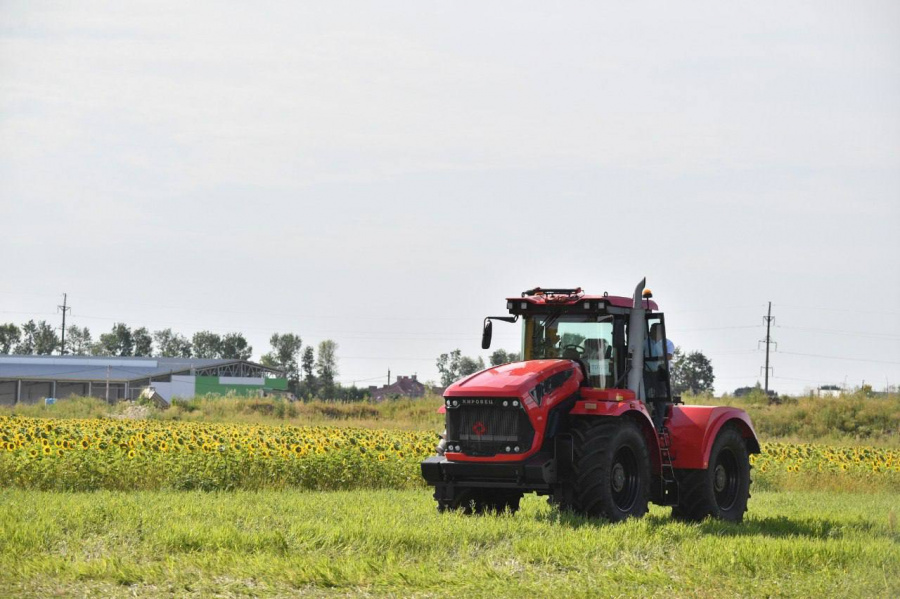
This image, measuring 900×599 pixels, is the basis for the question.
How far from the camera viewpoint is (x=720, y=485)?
15.4 m

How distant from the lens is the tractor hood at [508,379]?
12992 mm

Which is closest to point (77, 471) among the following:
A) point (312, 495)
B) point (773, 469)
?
point (312, 495)

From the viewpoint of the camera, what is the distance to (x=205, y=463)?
18.9 m

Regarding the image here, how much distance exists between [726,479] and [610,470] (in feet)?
11.2

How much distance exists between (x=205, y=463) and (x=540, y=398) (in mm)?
8057

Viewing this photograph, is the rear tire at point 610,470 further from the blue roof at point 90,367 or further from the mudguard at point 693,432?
the blue roof at point 90,367

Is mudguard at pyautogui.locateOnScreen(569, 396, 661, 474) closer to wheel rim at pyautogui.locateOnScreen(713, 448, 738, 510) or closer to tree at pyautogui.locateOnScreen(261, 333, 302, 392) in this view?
wheel rim at pyautogui.locateOnScreen(713, 448, 738, 510)

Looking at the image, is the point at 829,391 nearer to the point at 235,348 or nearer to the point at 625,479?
the point at 625,479

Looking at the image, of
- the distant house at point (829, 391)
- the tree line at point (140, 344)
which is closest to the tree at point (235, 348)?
the tree line at point (140, 344)

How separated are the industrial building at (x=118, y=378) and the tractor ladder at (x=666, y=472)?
6840cm

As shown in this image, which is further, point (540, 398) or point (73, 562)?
point (540, 398)

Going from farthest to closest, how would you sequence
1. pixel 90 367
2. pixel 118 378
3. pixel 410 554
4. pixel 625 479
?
1. pixel 90 367
2. pixel 118 378
3. pixel 625 479
4. pixel 410 554

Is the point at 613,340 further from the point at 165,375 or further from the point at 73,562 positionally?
the point at 165,375

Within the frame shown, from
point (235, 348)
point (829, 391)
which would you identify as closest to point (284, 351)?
point (235, 348)
